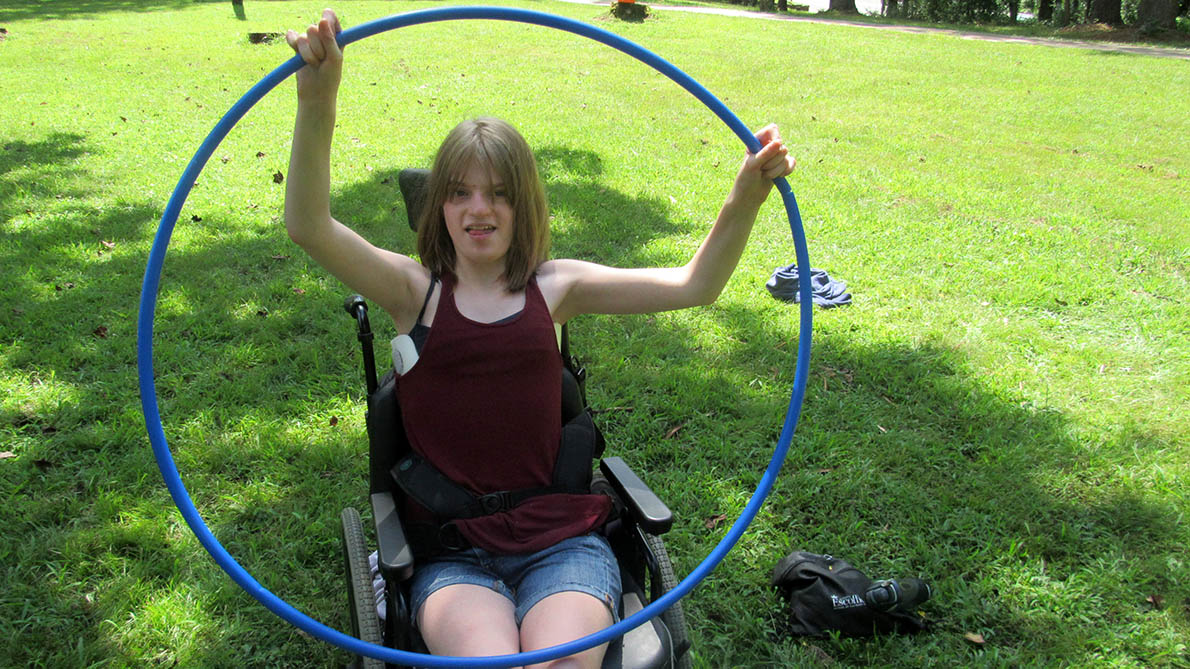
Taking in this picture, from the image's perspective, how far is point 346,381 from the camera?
4.13m

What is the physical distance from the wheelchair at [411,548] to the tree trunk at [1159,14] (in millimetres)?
21340

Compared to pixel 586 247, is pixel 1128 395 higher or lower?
lower

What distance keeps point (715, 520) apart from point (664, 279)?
1334 mm

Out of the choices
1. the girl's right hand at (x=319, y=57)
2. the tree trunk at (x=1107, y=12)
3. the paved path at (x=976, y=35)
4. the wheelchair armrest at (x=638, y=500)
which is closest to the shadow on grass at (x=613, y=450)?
the wheelchair armrest at (x=638, y=500)

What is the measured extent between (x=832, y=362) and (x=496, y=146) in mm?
2795

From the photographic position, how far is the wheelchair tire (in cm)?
228

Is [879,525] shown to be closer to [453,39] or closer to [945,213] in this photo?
[945,213]

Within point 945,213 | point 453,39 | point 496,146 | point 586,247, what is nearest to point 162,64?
point 453,39

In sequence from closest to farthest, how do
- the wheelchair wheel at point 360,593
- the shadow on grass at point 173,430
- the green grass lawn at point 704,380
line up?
1. the wheelchair wheel at point 360,593
2. the shadow on grass at point 173,430
3. the green grass lawn at point 704,380

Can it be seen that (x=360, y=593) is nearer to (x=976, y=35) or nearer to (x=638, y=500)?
(x=638, y=500)

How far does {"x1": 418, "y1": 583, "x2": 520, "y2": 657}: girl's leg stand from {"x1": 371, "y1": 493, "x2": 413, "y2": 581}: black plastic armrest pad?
0.37ft

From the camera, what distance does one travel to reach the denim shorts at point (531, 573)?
82.6 inches

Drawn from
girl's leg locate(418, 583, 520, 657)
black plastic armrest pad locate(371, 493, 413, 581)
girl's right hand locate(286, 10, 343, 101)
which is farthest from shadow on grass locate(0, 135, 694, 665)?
girl's right hand locate(286, 10, 343, 101)

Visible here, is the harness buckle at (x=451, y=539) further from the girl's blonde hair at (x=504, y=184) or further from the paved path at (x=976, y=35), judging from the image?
the paved path at (x=976, y=35)
